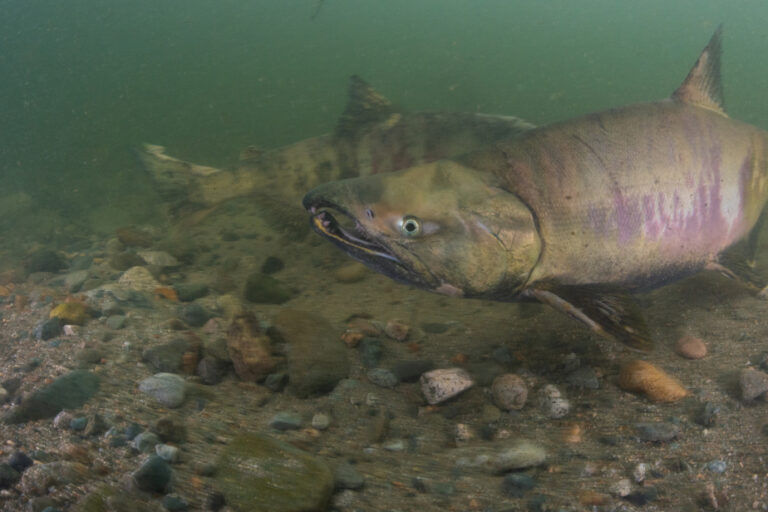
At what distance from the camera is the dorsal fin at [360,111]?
5859 mm

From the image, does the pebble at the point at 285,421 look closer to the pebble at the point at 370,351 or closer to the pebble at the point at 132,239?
the pebble at the point at 370,351

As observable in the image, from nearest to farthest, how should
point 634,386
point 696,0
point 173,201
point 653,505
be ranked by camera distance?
point 653,505, point 634,386, point 173,201, point 696,0

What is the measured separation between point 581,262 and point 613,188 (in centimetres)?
52

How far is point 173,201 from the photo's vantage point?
18.9 ft

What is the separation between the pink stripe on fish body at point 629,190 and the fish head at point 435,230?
0.20 metres

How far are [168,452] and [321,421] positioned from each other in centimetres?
74

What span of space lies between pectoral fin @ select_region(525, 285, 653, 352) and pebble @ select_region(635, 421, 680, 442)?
35cm

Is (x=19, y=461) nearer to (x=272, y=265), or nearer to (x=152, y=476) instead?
(x=152, y=476)

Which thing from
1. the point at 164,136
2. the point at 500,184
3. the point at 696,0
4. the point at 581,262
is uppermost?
the point at 696,0

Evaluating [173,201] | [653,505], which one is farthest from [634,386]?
[173,201]

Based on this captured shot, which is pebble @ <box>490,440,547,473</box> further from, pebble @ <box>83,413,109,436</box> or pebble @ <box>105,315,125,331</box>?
pebble @ <box>105,315,125,331</box>

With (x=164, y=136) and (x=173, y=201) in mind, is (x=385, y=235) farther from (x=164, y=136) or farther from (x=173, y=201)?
(x=164, y=136)

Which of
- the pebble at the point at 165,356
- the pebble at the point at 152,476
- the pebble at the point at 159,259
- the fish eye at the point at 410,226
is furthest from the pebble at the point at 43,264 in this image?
the fish eye at the point at 410,226

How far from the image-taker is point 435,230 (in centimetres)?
231
